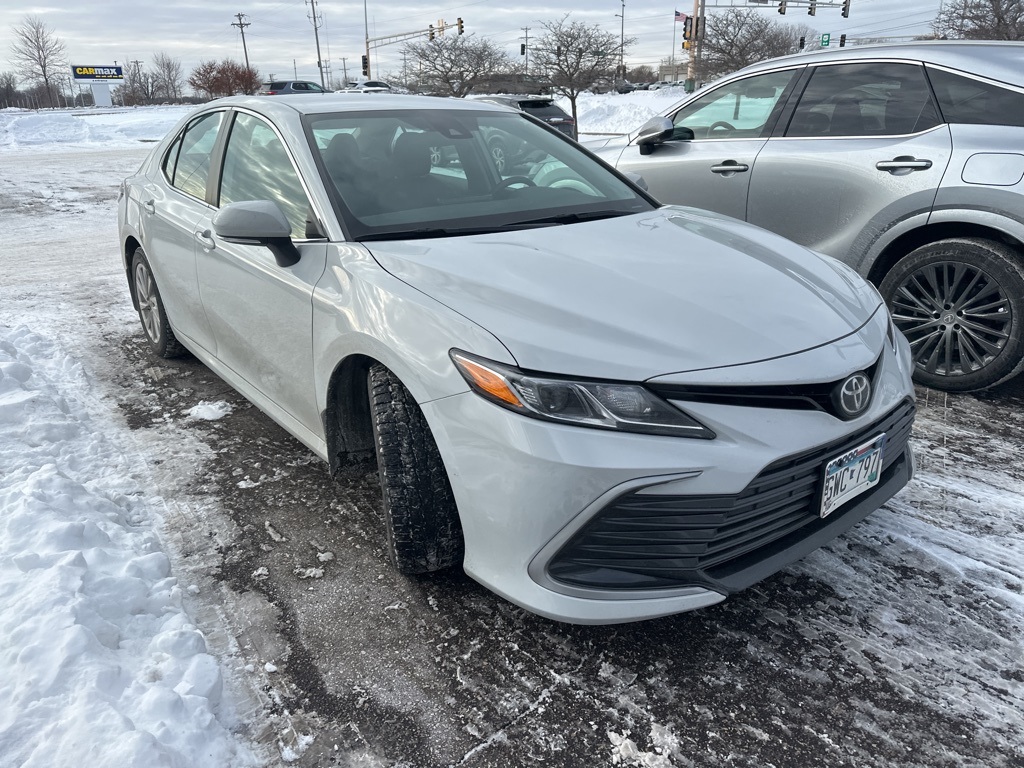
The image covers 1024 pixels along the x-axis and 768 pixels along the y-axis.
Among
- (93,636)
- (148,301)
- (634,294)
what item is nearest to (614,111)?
(148,301)

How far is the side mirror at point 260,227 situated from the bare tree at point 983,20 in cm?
2655

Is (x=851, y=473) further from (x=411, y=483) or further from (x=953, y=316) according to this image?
(x=953, y=316)

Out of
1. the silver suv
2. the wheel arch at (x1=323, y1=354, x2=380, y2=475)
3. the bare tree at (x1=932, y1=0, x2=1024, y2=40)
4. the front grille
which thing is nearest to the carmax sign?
the bare tree at (x1=932, y1=0, x2=1024, y2=40)

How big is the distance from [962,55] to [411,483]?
12.1 feet

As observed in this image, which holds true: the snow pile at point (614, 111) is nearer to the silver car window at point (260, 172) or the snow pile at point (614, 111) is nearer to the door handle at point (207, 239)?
the silver car window at point (260, 172)

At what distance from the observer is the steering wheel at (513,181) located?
316 cm

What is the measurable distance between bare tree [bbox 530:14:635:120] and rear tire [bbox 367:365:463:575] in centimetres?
2666

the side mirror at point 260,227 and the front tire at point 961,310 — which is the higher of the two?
the side mirror at point 260,227

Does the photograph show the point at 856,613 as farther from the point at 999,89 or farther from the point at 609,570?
the point at 999,89

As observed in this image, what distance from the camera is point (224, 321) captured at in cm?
338

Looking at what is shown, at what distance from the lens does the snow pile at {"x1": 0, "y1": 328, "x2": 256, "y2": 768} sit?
5.89 ft

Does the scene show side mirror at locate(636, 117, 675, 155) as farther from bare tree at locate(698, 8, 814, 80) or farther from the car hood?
bare tree at locate(698, 8, 814, 80)

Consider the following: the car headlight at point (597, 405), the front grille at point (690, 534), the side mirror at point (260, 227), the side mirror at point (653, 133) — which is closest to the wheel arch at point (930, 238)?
the side mirror at point (653, 133)

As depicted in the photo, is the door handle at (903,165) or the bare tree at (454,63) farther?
the bare tree at (454,63)
